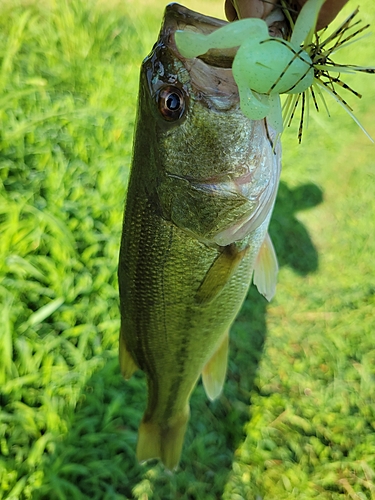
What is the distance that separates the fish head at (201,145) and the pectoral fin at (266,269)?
34 cm

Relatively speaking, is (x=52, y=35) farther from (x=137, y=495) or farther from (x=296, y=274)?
(x=137, y=495)

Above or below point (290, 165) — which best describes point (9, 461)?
below

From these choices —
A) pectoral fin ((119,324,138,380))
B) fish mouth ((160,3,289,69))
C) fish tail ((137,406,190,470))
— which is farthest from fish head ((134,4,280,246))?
fish tail ((137,406,190,470))

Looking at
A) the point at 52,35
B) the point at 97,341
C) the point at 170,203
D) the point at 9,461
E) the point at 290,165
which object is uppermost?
the point at 170,203

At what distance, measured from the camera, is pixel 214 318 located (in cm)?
164

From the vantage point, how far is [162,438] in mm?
2066

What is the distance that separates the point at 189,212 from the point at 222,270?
0.25 m

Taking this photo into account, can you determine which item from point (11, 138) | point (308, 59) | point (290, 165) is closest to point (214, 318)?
point (308, 59)

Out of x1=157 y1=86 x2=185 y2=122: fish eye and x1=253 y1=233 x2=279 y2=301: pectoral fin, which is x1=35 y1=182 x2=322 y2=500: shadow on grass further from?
x1=157 y1=86 x2=185 y2=122: fish eye

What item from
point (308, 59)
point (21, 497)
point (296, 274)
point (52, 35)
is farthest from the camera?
point (52, 35)

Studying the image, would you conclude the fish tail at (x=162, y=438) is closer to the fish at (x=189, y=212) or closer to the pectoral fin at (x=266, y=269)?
the fish at (x=189, y=212)

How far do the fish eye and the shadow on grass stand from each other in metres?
1.88

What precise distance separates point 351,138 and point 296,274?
2.61m

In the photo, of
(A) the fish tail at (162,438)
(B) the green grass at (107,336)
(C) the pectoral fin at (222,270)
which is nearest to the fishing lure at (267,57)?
(C) the pectoral fin at (222,270)
